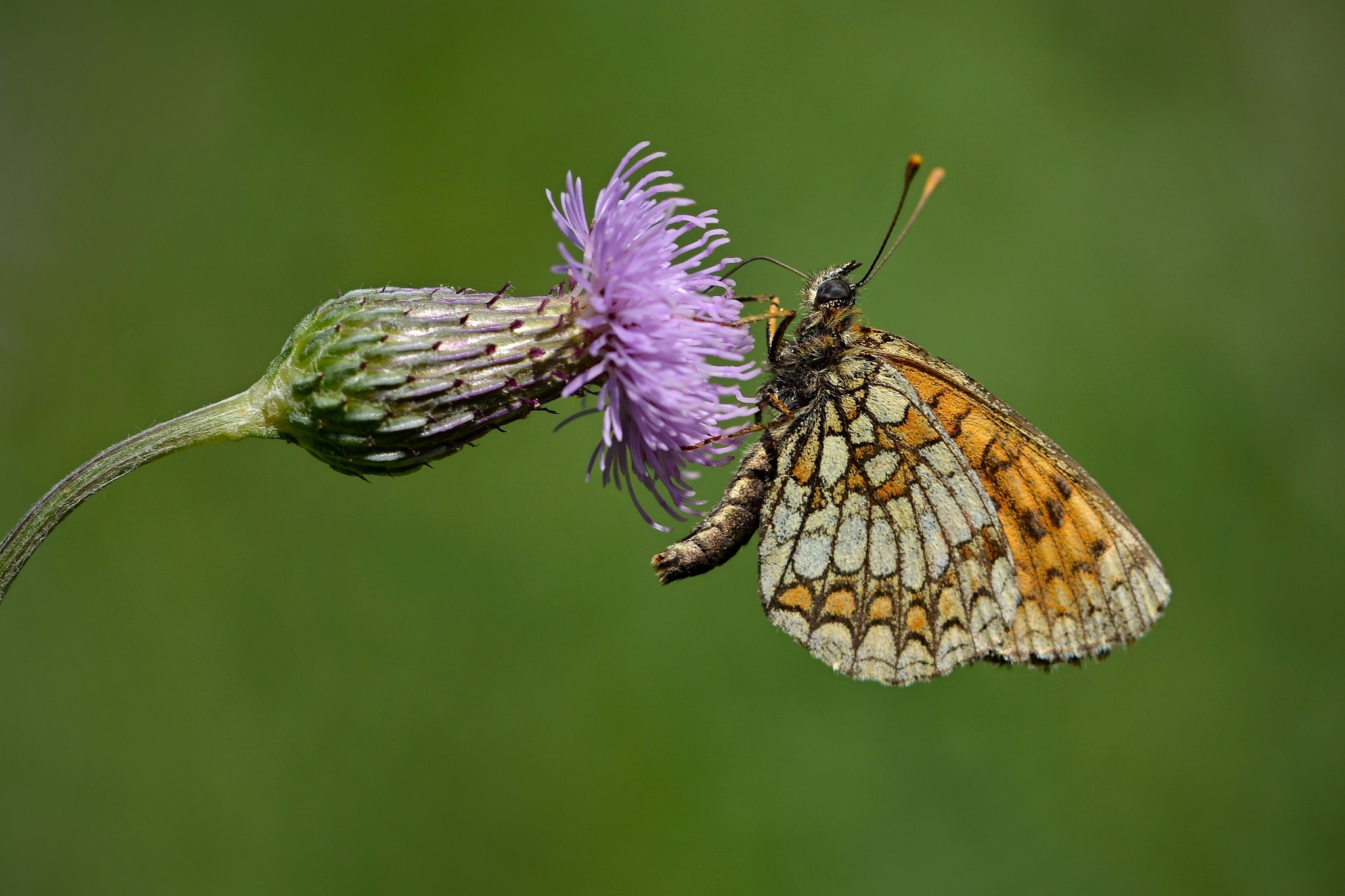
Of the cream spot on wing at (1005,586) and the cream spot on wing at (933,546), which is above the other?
the cream spot on wing at (933,546)

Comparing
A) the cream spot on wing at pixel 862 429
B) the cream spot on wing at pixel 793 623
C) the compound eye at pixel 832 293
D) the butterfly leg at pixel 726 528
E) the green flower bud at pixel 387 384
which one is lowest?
the cream spot on wing at pixel 793 623

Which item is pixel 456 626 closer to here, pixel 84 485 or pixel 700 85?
pixel 84 485

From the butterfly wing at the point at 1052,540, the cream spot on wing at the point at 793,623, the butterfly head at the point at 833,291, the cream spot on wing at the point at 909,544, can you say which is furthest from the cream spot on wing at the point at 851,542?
the butterfly head at the point at 833,291

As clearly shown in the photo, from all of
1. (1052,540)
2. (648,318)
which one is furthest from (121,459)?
(1052,540)

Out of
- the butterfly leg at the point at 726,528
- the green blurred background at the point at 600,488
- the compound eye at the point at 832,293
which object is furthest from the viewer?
the green blurred background at the point at 600,488

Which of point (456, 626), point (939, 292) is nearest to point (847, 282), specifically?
point (456, 626)

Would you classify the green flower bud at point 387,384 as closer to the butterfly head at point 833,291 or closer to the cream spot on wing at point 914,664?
the butterfly head at point 833,291

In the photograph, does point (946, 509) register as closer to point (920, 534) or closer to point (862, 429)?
point (920, 534)
